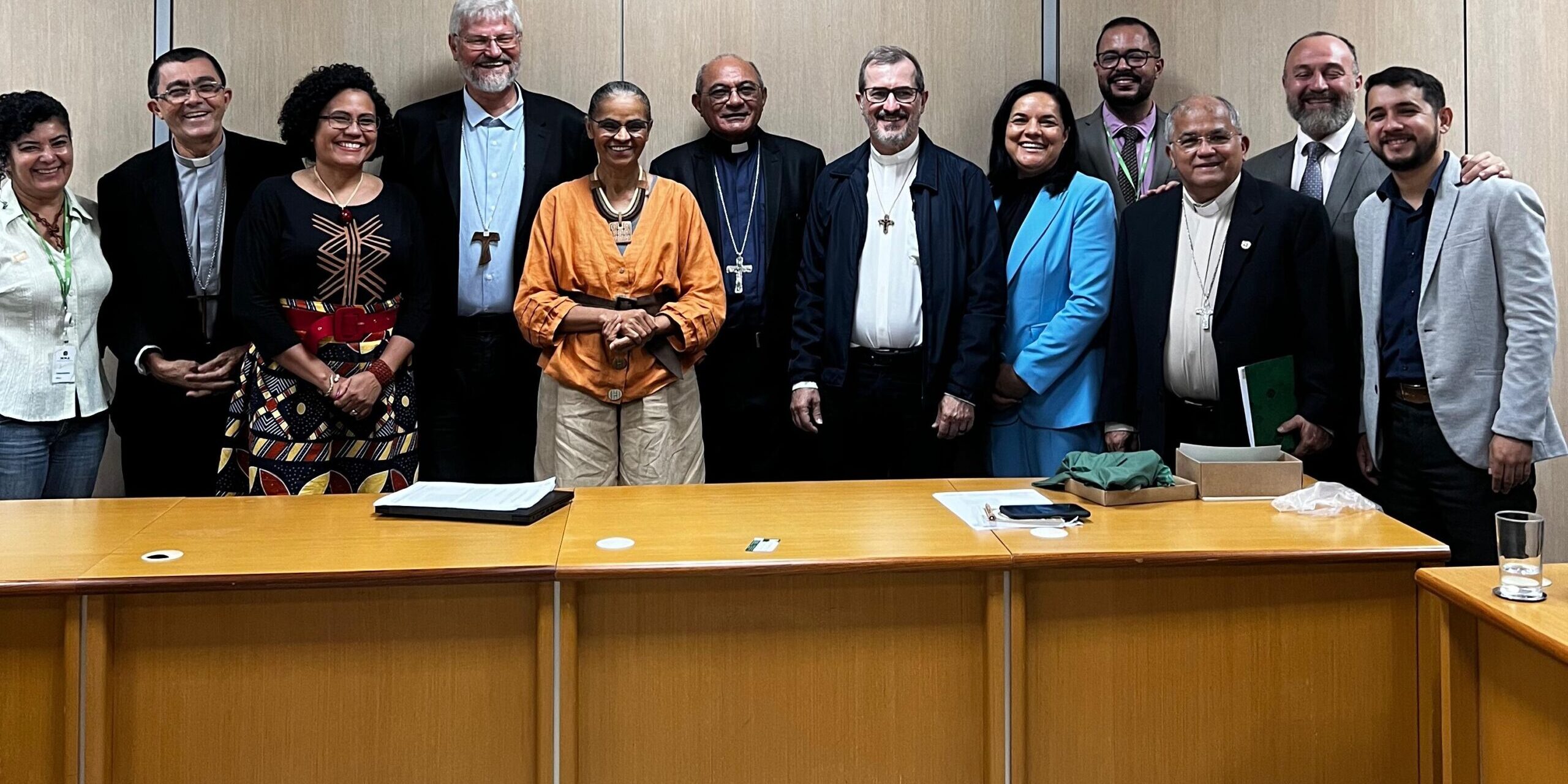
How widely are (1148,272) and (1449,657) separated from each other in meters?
1.65

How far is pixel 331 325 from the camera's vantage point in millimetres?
3197

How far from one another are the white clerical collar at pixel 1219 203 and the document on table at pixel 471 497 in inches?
76.9

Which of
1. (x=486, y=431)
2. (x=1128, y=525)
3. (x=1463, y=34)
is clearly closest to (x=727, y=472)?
(x=486, y=431)

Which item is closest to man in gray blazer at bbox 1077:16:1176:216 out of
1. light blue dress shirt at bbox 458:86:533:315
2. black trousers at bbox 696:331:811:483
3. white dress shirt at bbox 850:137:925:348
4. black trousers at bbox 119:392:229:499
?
white dress shirt at bbox 850:137:925:348

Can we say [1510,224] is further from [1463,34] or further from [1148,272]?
[1463,34]

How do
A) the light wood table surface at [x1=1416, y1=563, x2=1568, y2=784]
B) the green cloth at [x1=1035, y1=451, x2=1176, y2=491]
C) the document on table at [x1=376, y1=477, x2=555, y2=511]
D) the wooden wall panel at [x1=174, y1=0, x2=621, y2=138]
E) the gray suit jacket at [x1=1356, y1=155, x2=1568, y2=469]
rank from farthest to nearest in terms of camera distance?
the wooden wall panel at [x1=174, y1=0, x2=621, y2=138], the gray suit jacket at [x1=1356, y1=155, x2=1568, y2=469], the green cloth at [x1=1035, y1=451, x2=1176, y2=491], the document on table at [x1=376, y1=477, x2=555, y2=511], the light wood table surface at [x1=1416, y1=563, x2=1568, y2=784]

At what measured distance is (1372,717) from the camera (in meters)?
2.07

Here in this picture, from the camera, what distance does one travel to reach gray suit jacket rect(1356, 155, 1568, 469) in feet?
9.49

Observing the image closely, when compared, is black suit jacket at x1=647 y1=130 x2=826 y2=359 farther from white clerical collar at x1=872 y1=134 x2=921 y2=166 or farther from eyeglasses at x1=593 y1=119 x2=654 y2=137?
eyeglasses at x1=593 y1=119 x2=654 y2=137

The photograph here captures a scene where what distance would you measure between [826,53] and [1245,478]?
2.54 metres

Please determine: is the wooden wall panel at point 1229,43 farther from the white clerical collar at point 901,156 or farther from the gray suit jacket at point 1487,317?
the gray suit jacket at point 1487,317

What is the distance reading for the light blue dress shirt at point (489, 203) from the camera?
3.70 m

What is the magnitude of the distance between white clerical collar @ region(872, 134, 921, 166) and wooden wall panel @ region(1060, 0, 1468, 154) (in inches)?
44.8

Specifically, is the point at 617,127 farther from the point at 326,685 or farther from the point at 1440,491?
the point at 1440,491
